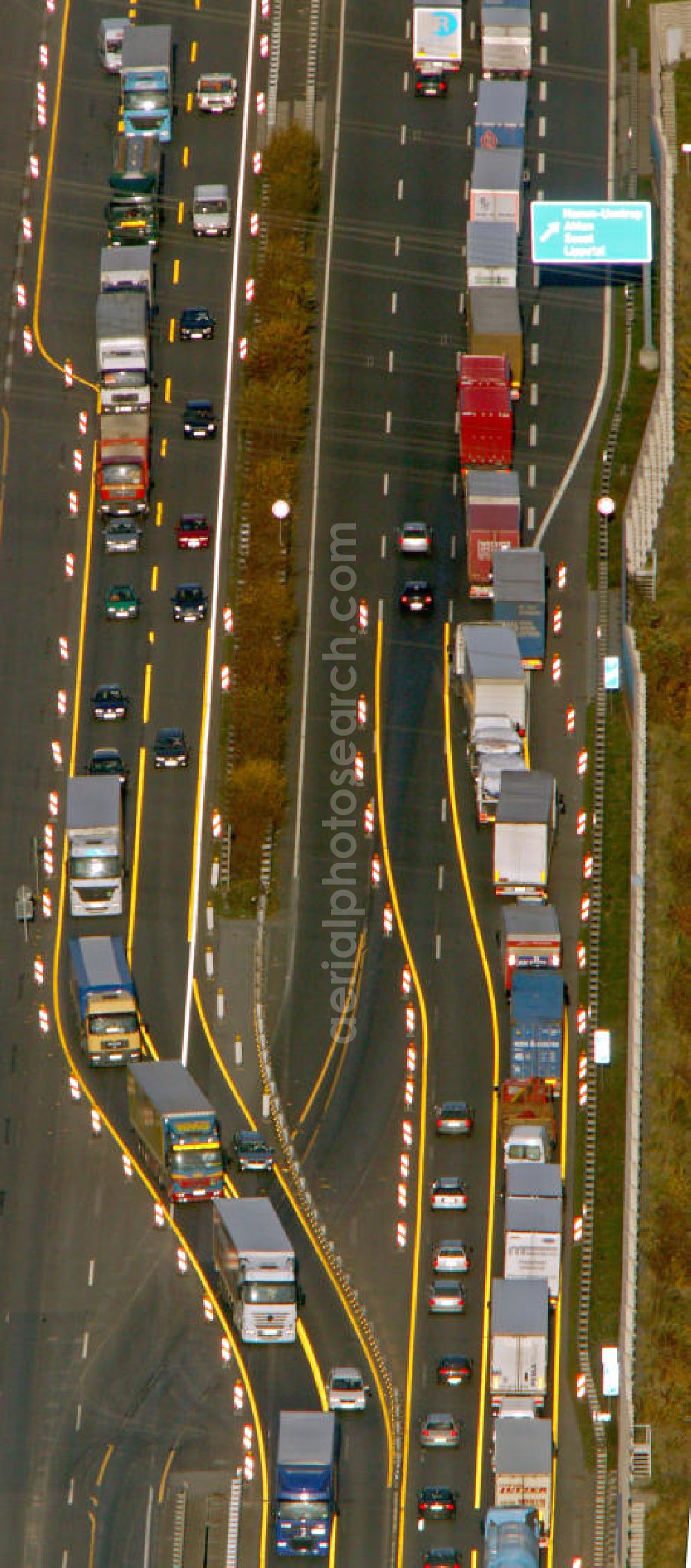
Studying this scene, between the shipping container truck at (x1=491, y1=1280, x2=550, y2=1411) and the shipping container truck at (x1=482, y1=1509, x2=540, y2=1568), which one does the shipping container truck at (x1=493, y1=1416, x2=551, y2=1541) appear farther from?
the shipping container truck at (x1=491, y1=1280, x2=550, y2=1411)

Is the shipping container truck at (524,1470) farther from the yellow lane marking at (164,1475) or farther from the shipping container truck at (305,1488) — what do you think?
the yellow lane marking at (164,1475)

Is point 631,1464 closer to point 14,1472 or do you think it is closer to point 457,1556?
point 457,1556

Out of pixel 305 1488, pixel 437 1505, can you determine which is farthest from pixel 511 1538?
pixel 305 1488

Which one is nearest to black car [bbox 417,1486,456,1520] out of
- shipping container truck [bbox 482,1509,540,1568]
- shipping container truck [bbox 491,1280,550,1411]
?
shipping container truck [bbox 482,1509,540,1568]

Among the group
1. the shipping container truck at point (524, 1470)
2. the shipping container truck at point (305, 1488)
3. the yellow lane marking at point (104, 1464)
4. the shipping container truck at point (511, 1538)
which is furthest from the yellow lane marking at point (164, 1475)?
the shipping container truck at point (524, 1470)

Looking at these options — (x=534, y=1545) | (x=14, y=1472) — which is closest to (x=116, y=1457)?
(x=14, y=1472)
